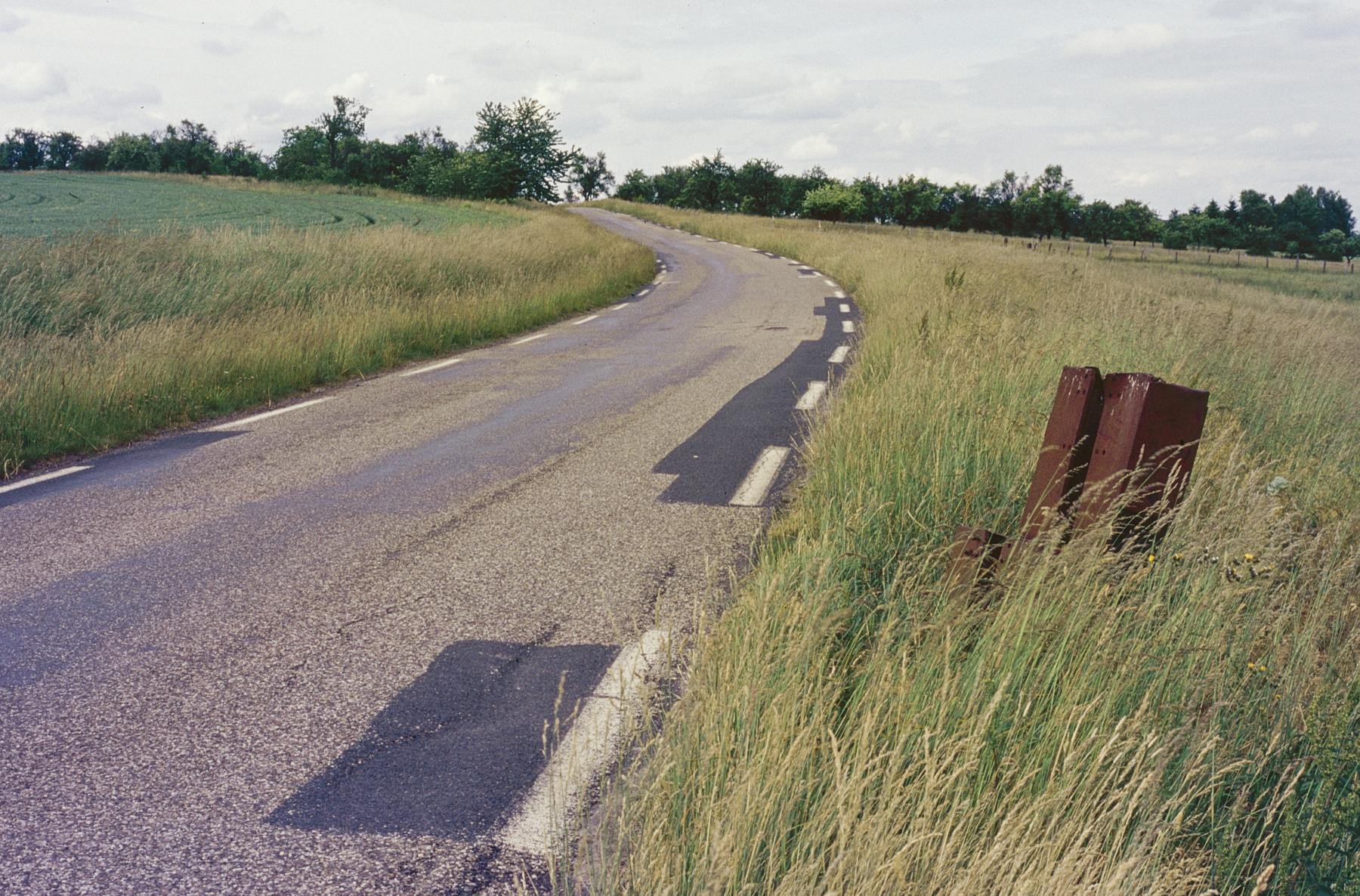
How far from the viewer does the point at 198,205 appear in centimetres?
4222

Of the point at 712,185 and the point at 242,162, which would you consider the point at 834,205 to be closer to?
the point at 712,185

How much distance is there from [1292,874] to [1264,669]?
35.3 inches

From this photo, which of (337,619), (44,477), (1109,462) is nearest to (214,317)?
(44,477)

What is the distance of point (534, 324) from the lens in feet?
52.7

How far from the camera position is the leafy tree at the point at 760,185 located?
338ft

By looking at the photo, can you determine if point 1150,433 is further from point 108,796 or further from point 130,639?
point 130,639

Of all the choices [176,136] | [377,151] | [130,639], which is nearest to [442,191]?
[377,151]

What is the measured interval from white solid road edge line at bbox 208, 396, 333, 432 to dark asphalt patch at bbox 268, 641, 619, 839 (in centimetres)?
553

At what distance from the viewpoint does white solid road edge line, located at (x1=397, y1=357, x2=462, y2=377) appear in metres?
11.4

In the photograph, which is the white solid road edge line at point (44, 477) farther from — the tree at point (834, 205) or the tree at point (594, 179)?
the tree at point (594, 179)

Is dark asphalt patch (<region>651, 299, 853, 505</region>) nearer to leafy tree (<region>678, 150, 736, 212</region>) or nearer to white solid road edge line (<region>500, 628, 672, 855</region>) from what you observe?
white solid road edge line (<region>500, 628, 672, 855</region>)

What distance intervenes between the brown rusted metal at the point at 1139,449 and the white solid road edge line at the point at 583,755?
1610 millimetres

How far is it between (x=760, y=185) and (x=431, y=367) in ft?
315

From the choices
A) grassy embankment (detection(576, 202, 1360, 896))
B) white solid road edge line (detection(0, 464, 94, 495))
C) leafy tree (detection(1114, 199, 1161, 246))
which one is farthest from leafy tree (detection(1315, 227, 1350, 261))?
white solid road edge line (detection(0, 464, 94, 495))
